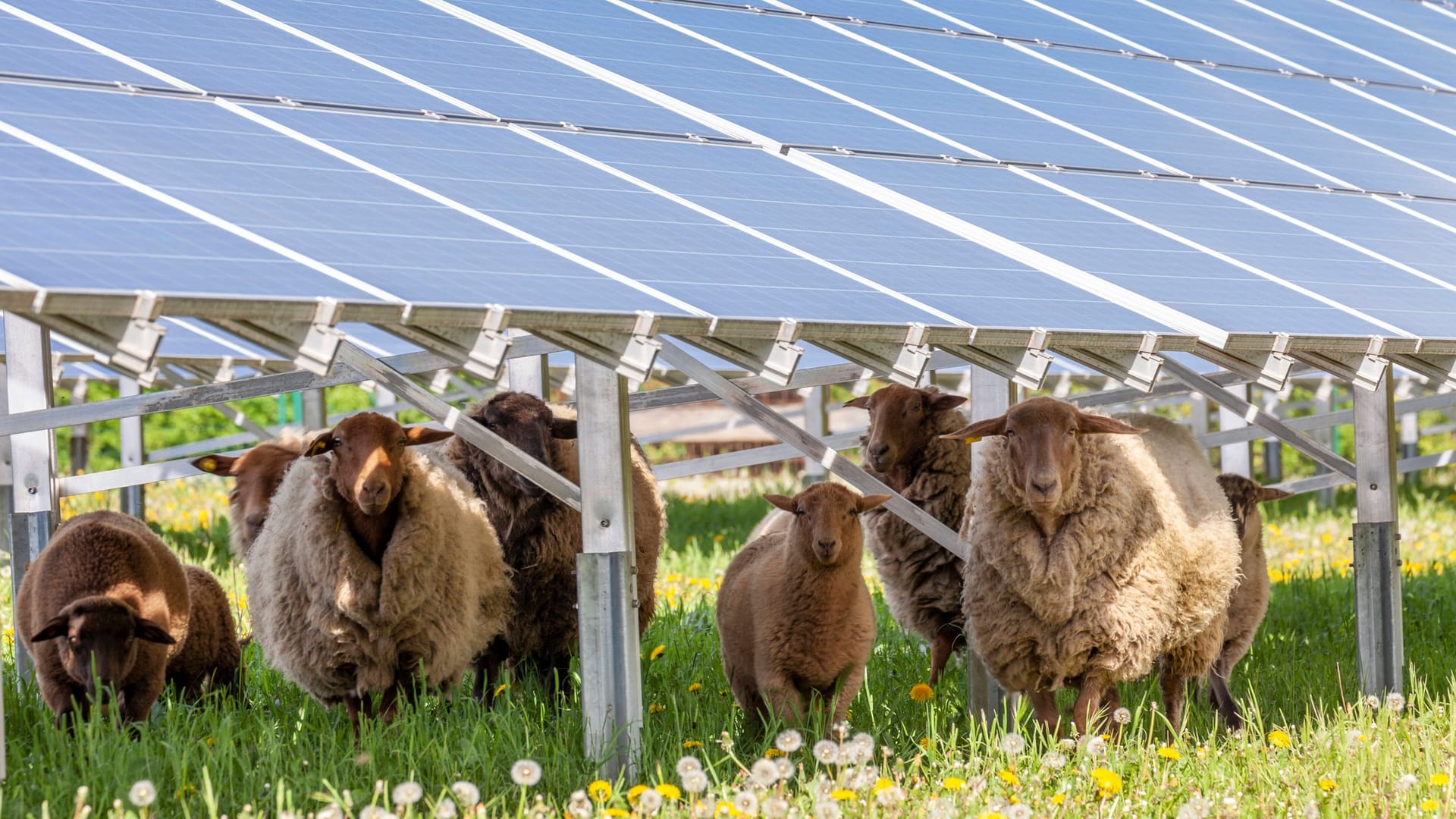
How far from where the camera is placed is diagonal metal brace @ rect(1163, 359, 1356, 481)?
6.68 metres

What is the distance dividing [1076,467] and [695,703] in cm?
196

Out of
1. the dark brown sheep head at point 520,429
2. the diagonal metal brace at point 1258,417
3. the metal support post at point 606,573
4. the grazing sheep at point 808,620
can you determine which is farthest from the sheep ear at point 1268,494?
the metal support post at point 606,573

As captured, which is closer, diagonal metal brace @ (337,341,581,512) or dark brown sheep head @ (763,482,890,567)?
diagonal metal brace @ (337,341,581,512)

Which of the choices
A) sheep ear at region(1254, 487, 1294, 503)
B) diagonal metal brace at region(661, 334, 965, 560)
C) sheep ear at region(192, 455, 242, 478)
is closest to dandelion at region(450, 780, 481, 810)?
diagonal metal brace at region(661, 334, 965, 560)

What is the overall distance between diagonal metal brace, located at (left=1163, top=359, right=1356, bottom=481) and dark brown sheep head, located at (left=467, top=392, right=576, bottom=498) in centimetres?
277

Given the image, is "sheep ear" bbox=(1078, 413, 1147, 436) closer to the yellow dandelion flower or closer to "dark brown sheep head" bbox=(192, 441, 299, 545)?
the yellow dandelion flower

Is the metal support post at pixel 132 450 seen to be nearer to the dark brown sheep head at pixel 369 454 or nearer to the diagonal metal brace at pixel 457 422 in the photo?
the dark brown sheep head at pixel 369 454

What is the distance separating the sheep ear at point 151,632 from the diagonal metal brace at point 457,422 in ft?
4.63

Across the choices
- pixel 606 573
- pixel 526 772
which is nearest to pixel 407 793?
pixel 526 772

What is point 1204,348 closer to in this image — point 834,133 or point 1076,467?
point 1076,467

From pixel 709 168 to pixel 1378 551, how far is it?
3.66 metres

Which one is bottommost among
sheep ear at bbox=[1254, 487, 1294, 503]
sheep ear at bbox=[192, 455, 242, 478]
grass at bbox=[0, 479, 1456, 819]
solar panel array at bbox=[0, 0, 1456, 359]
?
grass at bbox=[0, 479, 1456, 819]

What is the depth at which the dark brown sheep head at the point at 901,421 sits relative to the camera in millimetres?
7598

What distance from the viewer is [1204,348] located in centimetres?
608
